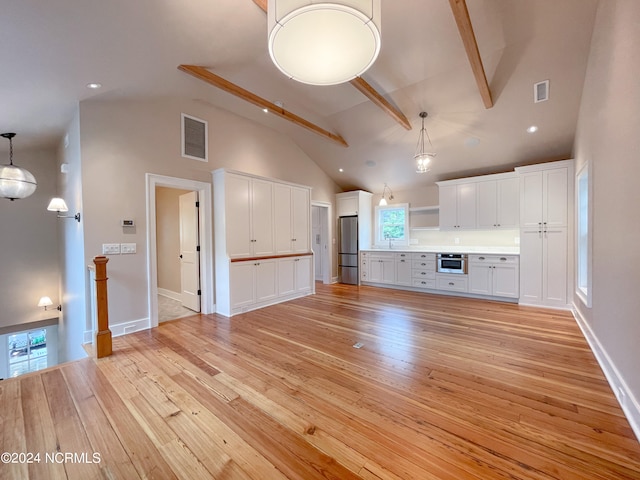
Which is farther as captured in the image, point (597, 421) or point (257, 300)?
point (257, 300)

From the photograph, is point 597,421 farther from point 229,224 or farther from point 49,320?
point 49,320

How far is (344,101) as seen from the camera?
14.9 ft

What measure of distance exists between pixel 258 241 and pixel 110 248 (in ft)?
6.83

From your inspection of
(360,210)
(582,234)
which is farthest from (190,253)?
(582,234)

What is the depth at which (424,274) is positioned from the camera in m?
5.81

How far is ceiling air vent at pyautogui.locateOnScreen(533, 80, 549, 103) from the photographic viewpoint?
12.1 feet

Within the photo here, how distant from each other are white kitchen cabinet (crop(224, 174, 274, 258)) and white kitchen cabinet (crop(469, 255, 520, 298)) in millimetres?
3915

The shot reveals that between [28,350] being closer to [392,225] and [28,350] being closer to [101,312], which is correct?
[101,312]

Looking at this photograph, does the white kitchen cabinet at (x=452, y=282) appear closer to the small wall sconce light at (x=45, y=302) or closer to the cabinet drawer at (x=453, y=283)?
the cabinet drawer at (x=453, y=283)

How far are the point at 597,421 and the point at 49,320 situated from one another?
777cm

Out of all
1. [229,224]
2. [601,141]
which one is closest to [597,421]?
[601,141]

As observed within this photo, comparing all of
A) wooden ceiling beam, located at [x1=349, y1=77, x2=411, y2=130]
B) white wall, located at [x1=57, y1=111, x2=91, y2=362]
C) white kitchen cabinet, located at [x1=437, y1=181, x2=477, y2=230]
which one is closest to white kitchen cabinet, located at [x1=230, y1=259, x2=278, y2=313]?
white wall, located at [x1=57, y1=111, x2=91, y2=362]

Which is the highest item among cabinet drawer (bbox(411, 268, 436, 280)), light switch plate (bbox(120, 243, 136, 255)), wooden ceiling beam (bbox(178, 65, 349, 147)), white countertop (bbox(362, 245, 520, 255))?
wooden ceiling beam (bbox(178, 65, 349, 147))

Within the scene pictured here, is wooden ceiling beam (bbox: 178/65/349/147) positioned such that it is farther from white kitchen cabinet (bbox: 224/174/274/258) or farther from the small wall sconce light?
the small wall sconce light
